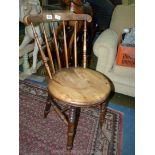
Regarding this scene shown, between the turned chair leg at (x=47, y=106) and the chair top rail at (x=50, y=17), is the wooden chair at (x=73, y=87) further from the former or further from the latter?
the turned chair leg at (x=47, y=106)

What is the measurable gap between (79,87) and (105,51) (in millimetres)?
659

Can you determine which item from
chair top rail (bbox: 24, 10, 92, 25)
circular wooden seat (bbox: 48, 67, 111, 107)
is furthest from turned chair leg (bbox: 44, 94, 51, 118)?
chair top rail (bbox: 24, 10, 92, 25)

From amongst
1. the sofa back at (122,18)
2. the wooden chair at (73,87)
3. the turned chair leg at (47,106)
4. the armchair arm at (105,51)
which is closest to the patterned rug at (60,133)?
the turned chair leg at (47,106)

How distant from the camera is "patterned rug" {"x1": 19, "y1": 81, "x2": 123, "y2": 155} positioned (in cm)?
144

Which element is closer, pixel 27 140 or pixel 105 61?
pixel 27 140

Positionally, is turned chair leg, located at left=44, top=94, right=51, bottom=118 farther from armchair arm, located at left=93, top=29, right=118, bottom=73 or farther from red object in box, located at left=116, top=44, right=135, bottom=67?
red object in box, located at left=116, top=44, right=135, bottom=67

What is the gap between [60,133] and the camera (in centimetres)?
156

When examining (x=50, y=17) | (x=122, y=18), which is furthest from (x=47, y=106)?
(x=122, y=18)

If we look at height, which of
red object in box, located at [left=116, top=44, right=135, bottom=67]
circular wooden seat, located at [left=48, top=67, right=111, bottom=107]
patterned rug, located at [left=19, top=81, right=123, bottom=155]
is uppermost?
red object in box, located at [left=116, top=44, right=135, bottom=67]

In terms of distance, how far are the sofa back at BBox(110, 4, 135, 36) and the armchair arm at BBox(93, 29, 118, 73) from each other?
417 mm
